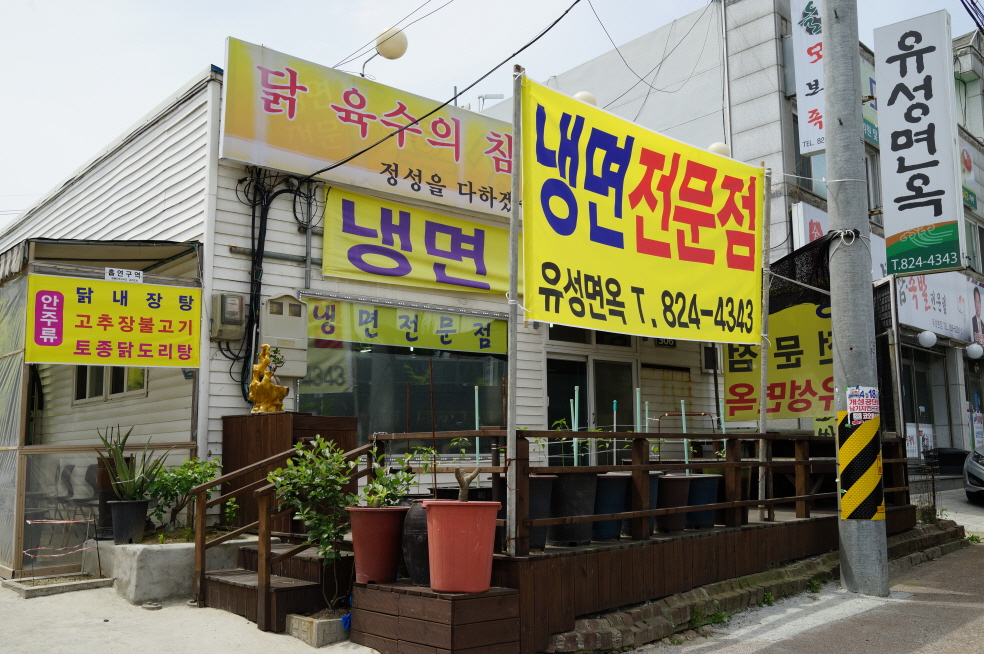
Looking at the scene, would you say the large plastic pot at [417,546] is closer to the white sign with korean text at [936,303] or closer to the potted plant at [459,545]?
the potted plant at [459,545]

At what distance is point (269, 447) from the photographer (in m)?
8.08

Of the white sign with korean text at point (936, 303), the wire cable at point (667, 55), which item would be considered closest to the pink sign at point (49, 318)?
the wire cable at point (667, 55)

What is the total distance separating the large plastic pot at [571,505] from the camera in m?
6.30

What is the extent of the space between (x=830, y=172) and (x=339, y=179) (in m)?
5.49

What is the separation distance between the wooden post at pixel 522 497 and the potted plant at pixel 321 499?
148 centimetres

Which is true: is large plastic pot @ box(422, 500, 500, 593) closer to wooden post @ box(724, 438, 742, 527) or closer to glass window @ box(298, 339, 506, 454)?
wooden post @ box(724, 438, 742, 527)

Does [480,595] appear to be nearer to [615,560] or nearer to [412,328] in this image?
[615,560]

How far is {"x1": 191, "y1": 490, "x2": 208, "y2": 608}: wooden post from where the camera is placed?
22.8ft

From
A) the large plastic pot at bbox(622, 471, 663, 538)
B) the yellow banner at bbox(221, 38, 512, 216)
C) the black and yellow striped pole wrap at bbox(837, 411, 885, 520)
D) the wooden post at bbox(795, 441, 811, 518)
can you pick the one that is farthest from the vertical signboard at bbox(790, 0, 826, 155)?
the large plastic pot at bbox(622, 471, 663, 538)

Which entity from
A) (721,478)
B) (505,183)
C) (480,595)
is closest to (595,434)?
(480,595)

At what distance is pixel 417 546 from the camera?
18.5 feet

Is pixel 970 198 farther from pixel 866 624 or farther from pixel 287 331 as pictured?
pixel 287 331

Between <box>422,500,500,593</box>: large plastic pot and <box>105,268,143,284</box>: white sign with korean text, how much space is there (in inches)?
185

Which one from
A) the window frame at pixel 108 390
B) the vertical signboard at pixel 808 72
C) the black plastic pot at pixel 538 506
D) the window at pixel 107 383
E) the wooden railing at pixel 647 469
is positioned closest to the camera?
the wooden railing at pixel 647 469
